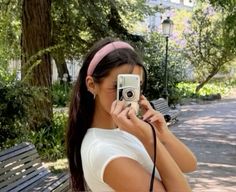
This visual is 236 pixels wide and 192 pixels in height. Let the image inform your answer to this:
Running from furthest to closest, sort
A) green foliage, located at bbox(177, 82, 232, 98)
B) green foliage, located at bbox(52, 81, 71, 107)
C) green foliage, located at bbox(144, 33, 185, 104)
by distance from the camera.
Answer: green foliage, located at bbox(177, 82, 232, 98), green foliage, located at bbox(52, 81, 71, 107), green foliage, located at bbox(144, 33, 185, 104)

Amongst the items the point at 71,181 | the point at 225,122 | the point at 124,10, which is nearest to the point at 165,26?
the point at 124,10

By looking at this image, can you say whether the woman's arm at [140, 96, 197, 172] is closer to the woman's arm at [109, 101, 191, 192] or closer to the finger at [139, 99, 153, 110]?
the finger at [139, 99, 153, 110]

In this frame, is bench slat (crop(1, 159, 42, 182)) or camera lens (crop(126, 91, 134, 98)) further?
bench slat (crop(1, 159, 42, 182))

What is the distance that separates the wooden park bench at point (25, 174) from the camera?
16.1 ft

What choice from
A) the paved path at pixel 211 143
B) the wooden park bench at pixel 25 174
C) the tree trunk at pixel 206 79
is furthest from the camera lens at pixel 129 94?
the tree trunk at pixel 206 79

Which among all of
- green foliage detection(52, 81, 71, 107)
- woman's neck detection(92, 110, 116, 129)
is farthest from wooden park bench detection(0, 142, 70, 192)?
green foliage detection(52, 81, 71, 107)

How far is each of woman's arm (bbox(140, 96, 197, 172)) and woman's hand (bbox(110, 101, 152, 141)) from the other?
102 millimetres

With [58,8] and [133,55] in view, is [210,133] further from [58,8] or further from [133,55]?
[133,55]

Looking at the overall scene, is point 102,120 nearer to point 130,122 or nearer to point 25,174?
point 130,122

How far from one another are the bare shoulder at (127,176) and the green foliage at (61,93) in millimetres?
16387

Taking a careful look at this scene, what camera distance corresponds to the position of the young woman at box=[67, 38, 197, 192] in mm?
1623

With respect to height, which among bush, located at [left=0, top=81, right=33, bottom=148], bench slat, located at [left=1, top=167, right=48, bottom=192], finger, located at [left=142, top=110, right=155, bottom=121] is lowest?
bench slat, located at [left=1, top=167, right=48, bottom=192]

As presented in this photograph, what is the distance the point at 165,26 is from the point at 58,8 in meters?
5.25

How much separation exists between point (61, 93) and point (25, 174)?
15.7 meters
